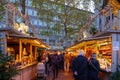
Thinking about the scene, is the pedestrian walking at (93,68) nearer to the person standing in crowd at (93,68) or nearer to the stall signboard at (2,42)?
the person standing in crowd at (93,68)

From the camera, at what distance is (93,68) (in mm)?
→ 11125

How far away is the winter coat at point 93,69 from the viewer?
434 inches

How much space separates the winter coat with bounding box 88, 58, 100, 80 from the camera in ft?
36.2

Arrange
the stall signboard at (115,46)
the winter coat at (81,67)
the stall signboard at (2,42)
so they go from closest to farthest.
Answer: the stall signboard at (2,42), the winter coat at (81,67), the stall signboard at (115,46)

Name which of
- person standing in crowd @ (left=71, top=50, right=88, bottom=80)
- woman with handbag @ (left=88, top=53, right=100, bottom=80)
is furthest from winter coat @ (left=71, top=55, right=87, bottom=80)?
woman with handbag @ (left=88, top=53, right=100, bottom=80)

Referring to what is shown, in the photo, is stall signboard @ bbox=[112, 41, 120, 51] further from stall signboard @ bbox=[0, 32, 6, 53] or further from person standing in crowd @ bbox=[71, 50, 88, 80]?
stall signboard @ bbox=[0, 32, 6, 53]

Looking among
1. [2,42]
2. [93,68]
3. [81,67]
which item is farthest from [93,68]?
[2,42]

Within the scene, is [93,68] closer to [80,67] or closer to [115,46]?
[80,67]

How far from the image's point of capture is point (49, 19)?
4272 cm

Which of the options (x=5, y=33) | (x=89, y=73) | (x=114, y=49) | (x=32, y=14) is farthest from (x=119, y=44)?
(x=32, y=14)

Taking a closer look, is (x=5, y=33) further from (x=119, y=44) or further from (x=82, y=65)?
(x=119, y=44)

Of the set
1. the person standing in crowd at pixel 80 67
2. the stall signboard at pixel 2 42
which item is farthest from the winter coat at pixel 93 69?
the stall signboard at pixel 2 42

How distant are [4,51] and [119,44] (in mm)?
4131

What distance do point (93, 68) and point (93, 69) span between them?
5 cm
